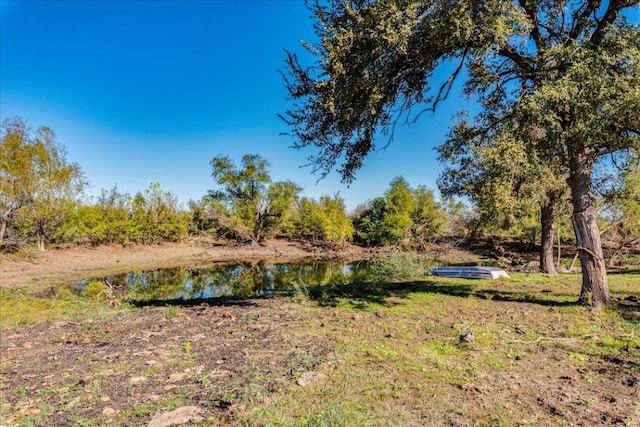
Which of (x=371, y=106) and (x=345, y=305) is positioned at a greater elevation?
(x=371, y=106)

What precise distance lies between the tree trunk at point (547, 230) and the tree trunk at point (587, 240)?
561 centimetres

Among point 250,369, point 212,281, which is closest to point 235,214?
point 212,281

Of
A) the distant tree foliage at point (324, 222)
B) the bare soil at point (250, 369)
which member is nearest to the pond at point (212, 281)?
the bare soil at point (250, 369)

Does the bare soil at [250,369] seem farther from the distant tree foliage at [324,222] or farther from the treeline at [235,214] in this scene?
the distant tree foliage at [324,222]

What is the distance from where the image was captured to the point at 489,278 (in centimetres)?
1341

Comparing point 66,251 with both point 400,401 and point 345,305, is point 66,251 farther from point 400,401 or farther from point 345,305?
point 400,401

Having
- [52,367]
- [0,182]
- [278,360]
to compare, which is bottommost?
[52,367]

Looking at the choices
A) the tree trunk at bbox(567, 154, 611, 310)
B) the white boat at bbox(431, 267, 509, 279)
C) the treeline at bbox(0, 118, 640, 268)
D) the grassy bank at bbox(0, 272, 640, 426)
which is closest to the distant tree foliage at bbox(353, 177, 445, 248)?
the treeline at bbox(0, 118, 640, 268)

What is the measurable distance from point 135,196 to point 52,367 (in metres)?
34.3

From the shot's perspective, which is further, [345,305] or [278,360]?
[345,305]

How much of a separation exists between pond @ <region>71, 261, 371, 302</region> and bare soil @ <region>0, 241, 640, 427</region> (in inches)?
237

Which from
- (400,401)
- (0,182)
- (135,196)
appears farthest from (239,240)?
(400,401)

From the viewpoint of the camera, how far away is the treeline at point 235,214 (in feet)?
66.6

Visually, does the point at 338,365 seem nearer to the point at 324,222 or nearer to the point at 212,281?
the point at 212,281
